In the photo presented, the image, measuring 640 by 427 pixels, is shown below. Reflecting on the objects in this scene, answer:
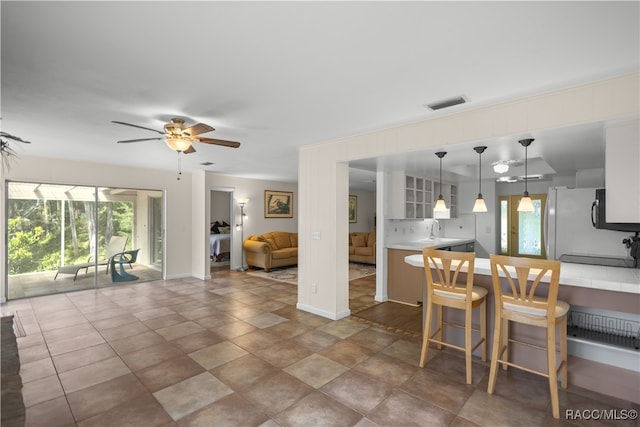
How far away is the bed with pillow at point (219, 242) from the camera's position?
8.92 meters

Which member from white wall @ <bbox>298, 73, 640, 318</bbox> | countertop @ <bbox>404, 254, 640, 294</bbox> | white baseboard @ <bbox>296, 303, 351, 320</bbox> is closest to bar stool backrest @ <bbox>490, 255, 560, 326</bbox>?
countertop @ <bbox>404, 254, 640, 294</bbox>

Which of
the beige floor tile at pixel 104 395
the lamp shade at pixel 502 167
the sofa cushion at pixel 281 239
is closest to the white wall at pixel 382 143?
the lamp shade at pixel 502 167

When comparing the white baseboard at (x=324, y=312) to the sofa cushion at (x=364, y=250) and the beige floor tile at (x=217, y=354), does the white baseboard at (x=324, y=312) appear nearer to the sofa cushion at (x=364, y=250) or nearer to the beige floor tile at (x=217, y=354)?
the beige floor tile at (x=217, y=354)

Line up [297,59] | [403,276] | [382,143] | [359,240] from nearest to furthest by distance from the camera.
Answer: [297,59] → [382,143] → [403,276] → [359,240]

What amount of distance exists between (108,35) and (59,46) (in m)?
0.39

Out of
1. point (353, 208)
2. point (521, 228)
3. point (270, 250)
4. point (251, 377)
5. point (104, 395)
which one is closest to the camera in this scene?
point (104, 395)

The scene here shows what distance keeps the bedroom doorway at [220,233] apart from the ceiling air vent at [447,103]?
5.98 m

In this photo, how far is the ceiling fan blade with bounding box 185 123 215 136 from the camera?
280 centimetres

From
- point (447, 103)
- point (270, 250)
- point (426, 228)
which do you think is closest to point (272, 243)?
point (270, 250)

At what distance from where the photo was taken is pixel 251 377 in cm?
267

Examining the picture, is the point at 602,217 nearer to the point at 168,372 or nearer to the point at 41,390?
the point at 168,372

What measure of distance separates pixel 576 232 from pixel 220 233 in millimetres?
8441

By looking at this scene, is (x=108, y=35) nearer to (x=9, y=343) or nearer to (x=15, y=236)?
(x=9, y=343)

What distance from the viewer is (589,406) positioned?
7.36ft
